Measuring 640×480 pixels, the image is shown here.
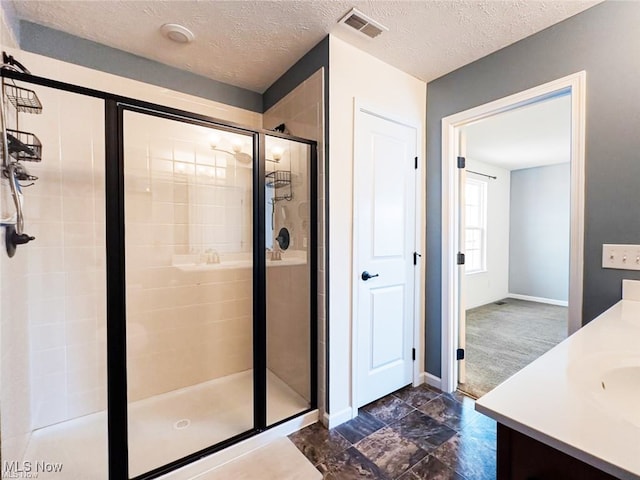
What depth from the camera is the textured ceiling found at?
162cm

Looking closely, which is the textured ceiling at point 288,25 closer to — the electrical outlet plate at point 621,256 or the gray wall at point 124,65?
the gray wall at point 124,65

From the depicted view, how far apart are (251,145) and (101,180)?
106cm

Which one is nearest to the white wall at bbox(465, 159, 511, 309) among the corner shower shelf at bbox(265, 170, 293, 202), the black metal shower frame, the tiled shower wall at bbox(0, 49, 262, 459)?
the corner shower shelf at bbox(265, 170, 293, 202)

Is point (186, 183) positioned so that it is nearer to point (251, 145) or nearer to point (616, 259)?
point (251, 145)

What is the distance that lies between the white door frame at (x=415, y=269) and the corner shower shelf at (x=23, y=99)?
5.98 ft

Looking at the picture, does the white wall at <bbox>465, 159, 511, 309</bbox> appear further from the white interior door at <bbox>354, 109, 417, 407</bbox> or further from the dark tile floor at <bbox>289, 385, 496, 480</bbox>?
the dark tile floor at <bbox>289, 385, 496, 480</bbox>

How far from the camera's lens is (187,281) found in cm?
234

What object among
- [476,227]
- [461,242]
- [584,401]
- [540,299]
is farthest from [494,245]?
[584,401]

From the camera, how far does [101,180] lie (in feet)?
6.39

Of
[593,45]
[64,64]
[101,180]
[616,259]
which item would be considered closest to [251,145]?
[101,180]

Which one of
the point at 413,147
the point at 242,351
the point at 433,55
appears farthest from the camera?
the point at 242,351

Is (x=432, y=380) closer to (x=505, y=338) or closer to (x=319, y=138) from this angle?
(x=505, y=338)

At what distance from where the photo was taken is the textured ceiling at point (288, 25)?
1618 millimetres

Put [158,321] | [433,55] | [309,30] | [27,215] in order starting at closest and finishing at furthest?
[27,215], [309,30], [433,55], [158,321]
